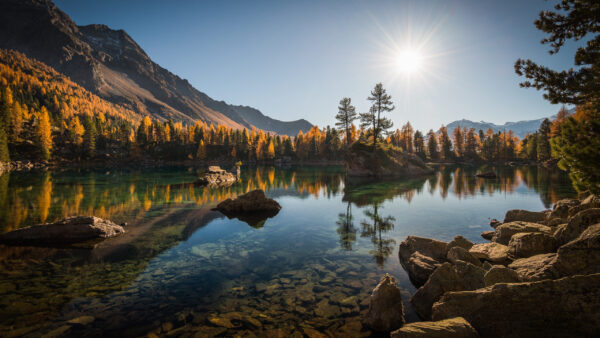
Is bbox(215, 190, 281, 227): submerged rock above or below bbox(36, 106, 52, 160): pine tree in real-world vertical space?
below

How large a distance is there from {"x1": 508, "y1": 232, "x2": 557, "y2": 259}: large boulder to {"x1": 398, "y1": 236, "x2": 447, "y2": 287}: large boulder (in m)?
2.44

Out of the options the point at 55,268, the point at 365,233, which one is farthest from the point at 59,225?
the point at 365,233

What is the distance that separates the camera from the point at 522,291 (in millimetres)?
5410

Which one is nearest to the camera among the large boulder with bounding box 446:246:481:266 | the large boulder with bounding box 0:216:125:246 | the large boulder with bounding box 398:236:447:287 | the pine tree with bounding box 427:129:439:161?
the large boulder with bounding box 446:246:481:266

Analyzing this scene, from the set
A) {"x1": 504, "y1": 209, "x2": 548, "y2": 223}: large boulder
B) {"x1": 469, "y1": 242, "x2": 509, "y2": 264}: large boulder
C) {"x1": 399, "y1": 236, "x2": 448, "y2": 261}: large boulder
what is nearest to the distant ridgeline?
{"x1": 504, "y1": 209, "x2": 548, "y2": 223}: large boulder

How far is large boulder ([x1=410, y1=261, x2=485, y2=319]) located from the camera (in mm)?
7245

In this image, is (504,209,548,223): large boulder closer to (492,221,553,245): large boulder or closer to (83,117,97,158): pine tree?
(492,221,553,245): large boulder

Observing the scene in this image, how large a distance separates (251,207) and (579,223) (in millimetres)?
19965

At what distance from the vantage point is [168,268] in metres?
10.6

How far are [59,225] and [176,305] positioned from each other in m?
11.7

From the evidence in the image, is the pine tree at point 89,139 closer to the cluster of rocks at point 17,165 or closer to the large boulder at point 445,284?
the cluster of rocks at point 17,165

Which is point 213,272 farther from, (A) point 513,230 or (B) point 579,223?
(A) point 513,230

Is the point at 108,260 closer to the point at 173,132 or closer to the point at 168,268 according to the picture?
the point at 168,268

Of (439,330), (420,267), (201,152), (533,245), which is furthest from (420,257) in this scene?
(201,152)
